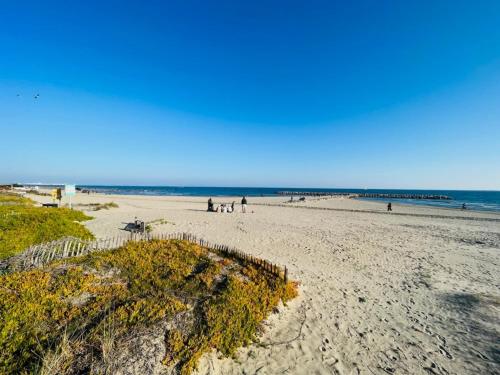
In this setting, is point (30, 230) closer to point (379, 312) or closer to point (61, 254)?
point (61, 254)

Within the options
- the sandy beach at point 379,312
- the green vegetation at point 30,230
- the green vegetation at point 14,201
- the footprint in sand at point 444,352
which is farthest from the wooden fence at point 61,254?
the green vegetation at point 14,201

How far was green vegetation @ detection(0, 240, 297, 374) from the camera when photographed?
4418 millimetres

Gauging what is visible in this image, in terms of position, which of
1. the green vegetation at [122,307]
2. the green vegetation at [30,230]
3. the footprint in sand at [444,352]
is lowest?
the footprint in sand at [444,352]

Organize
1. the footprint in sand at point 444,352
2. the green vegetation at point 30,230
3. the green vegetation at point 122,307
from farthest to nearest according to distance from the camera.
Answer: the green vegetation at point 30,230 → the footprint in sand at point 444,352 → the green vegetation at point 122,307

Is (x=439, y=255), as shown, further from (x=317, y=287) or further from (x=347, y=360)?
(x=347, y=360)

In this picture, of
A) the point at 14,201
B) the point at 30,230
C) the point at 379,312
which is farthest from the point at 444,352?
the point at 14,201

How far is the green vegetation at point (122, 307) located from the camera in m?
4.42

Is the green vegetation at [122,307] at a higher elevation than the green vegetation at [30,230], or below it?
below

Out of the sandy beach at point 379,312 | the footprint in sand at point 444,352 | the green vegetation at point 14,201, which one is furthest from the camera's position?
the green vegetation at point 14,201

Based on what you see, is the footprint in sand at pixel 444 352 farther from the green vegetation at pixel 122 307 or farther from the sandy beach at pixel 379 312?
the green vegetation at pixel 122 307

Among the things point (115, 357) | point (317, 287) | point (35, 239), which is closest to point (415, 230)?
point (317, 287)

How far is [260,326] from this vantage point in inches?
252

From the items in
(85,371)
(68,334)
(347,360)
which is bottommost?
(347,360)

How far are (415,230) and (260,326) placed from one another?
20.5m
